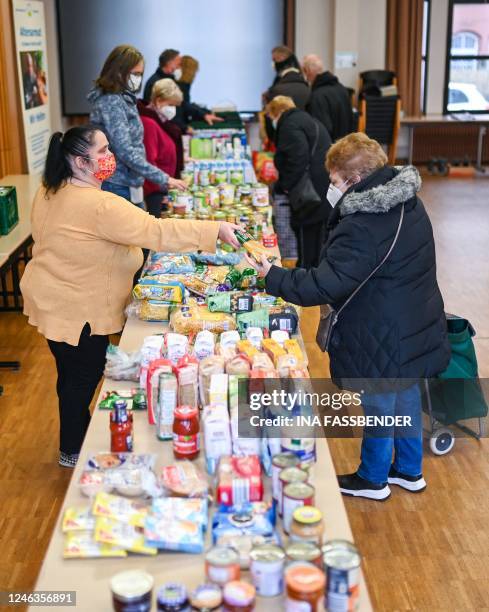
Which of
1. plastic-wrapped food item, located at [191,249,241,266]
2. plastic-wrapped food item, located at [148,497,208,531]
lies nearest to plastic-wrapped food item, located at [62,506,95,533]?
plastic-wrapped food item, located at [148,497,208,531]

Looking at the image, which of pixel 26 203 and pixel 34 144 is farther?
pixel 34 144

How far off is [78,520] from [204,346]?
35.6 inches

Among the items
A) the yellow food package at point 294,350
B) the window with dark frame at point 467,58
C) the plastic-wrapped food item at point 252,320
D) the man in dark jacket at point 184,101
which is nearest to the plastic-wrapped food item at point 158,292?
the plastic-wrapped food item at point 252,320

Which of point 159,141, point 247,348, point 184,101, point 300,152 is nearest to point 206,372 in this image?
point 247,348

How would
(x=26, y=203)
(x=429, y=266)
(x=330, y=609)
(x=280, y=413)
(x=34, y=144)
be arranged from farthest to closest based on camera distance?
(x=34, y=144)
(x=26, y=203)
(x=429, y=266)
(x=280, y=413)
(x=330, y=609)

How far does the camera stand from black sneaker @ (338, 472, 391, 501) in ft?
11.9

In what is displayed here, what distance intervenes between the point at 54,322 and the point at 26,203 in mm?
3217

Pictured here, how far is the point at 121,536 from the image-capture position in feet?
6.67

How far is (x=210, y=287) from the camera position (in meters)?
3.76

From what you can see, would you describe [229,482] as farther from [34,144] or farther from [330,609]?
[34,144]

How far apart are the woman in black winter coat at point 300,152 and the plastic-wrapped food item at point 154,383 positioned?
12.4 ft

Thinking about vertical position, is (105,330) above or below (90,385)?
above

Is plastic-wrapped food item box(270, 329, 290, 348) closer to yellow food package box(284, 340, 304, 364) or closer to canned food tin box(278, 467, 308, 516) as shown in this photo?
yellow food package box(284, 340, 304, 364)

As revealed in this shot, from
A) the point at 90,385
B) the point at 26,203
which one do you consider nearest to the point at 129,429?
the point at 90,385
